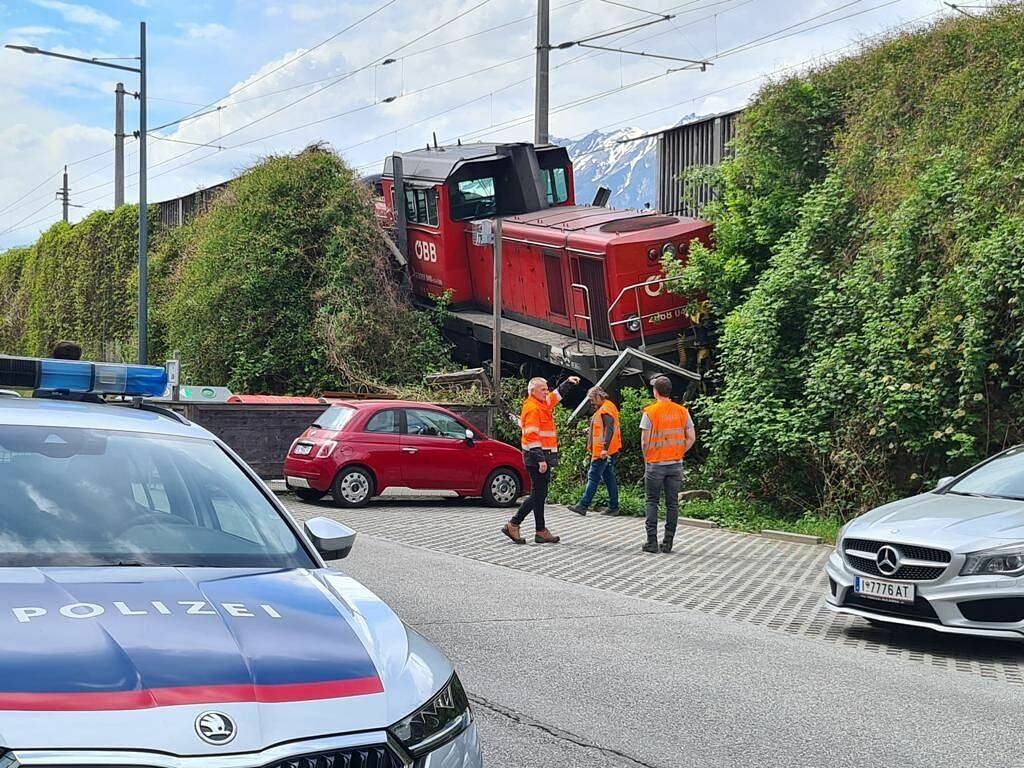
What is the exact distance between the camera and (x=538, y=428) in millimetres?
14336

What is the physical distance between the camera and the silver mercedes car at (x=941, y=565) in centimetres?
853

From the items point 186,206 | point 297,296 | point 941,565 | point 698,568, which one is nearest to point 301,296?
point 297,296

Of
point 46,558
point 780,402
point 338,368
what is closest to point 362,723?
point 46,558

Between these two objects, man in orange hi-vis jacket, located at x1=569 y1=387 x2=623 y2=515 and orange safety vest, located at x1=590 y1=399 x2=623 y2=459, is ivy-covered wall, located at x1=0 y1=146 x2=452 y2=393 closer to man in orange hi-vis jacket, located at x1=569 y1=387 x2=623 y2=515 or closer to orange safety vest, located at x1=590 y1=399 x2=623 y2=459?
man in orange hi-vis jacket, located at x1=569 y1=387 x2=623 y2=515

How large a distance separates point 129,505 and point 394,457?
14129mm

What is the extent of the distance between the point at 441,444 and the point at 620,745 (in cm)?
1323

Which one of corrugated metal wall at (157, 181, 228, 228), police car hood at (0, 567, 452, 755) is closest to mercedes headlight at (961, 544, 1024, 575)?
police car hood at (0, 567, 452, 755)

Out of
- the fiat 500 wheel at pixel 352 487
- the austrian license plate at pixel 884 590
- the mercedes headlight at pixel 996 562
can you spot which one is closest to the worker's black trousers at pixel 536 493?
the fiat 500 wheel at pixel 352 487

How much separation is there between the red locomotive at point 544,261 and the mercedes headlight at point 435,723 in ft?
62.9

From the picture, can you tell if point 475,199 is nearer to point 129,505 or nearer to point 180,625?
point 129,505

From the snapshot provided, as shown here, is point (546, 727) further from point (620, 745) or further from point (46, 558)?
point (46, 558)

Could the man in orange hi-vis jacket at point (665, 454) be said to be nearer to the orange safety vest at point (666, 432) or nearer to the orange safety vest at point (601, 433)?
the orange safety vest at point (666, 432)

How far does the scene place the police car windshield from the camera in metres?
4.21

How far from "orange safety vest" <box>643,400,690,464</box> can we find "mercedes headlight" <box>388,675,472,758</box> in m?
10.3
